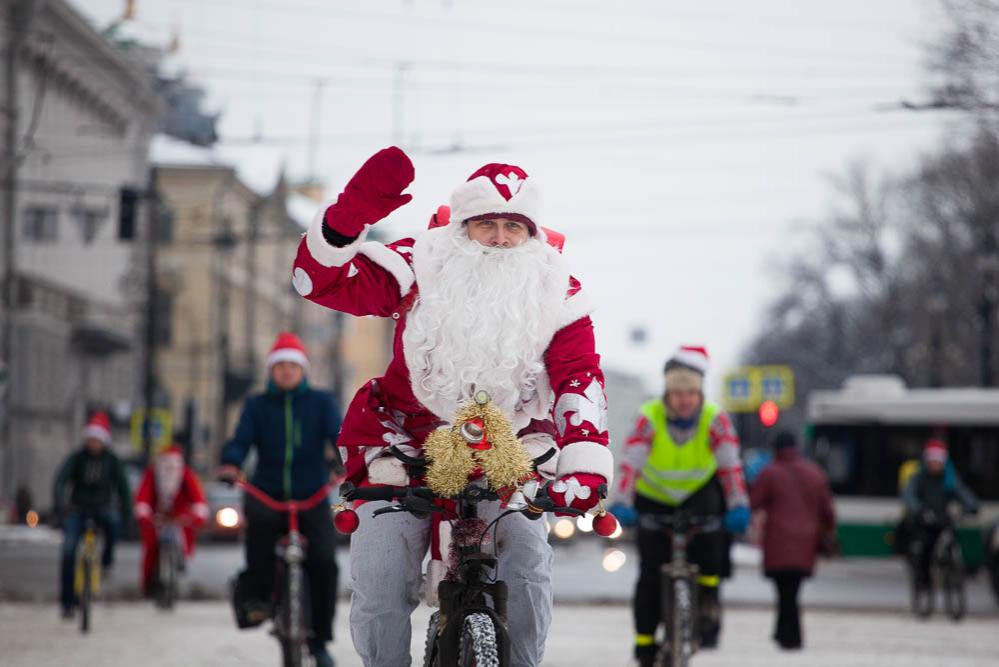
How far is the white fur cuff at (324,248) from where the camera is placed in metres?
5.61

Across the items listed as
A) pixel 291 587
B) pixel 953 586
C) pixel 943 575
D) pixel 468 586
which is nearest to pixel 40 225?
pixel 943 575

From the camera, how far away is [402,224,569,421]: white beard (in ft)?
18.9

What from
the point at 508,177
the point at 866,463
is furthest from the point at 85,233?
the point at 508,177

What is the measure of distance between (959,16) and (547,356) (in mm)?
10804

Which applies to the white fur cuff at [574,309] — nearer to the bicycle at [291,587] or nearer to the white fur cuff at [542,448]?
the white fur cuff at [542,448]

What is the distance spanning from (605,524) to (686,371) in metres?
4.87

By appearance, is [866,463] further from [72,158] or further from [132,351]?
[132,351]

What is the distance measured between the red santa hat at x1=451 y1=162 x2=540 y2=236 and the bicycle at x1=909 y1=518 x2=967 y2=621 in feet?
49.8

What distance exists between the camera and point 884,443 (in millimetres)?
31062

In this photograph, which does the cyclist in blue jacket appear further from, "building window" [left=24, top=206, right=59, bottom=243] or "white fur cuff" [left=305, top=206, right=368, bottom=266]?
"building window" [left=24, top=206, right=59, bottom=243]

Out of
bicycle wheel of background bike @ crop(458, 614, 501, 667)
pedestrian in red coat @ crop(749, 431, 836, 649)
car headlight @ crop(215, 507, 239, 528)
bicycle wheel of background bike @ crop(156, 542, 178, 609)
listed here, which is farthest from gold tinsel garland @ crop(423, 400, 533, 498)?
bicycle wheel of background bike @ crop(156, 542, 178, 609)

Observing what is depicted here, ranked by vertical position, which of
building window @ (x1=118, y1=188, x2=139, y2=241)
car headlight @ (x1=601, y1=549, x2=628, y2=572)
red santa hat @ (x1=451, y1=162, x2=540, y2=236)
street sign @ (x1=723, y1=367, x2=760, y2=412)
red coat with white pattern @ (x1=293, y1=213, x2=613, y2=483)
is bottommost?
car headlight @ (x1=601, y1=549, x2=628, y2=572)

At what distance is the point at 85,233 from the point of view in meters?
43.0

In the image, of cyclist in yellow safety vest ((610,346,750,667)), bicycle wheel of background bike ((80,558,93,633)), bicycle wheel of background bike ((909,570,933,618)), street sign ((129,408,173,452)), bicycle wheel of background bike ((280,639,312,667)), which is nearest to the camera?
bicycle wheel of background bike ((280,639,312,667))
